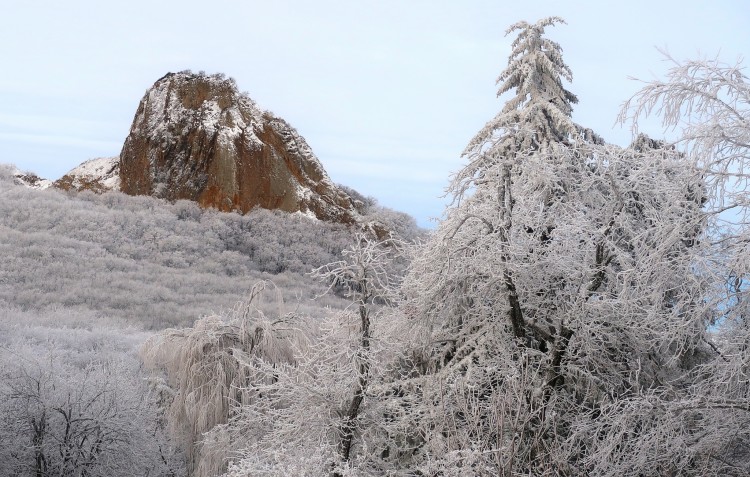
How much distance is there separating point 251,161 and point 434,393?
3006 centimetres

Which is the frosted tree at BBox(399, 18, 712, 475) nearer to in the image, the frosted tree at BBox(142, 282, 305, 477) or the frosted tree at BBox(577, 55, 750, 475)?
the frosted tree at BBox(577, 55, 750, 475)

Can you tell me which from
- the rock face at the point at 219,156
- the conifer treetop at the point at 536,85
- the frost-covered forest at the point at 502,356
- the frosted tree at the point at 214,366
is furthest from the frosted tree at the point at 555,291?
the rock face at the point at 219,156

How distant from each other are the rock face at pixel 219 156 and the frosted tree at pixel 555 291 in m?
28.8

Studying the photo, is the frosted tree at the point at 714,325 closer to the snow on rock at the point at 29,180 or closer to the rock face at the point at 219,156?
the rock face at the point at 219,156

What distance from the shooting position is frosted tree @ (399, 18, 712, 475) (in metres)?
7.04

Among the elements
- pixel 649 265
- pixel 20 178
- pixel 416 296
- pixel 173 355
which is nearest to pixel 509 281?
pixel 649 265

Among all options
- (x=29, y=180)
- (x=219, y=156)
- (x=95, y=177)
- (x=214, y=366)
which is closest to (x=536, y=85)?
(x=214, y=366)

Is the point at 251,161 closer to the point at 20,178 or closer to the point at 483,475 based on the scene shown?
the point at 20,178

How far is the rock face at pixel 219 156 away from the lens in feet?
120

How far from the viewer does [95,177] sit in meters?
43.1

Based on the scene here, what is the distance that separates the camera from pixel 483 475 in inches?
211

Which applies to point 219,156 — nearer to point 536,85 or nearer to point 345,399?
point 536,85

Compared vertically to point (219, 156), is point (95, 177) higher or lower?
lower

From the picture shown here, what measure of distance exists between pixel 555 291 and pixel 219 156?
30.3 m
